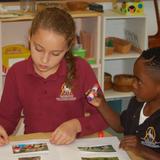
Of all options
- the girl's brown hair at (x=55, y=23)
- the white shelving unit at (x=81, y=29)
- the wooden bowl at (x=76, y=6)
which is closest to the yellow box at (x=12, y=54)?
the white shelving unit at (x=81, y=29)

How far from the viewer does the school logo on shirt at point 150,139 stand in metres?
1.48

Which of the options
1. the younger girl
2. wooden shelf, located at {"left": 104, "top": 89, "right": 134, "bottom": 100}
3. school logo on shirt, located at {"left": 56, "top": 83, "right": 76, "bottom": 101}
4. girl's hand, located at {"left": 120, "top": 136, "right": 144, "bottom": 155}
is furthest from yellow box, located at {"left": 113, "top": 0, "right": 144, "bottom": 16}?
girl's hand, located at {"left": 120, "top": 136, "right": 144, "bottom": 155}

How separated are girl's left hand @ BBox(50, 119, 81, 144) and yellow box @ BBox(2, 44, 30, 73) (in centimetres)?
144

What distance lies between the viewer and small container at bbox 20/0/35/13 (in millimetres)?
2988

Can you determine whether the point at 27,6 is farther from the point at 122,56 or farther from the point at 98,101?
the point at 98,101

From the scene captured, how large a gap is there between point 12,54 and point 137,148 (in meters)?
1.76

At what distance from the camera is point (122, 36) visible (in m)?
3.59

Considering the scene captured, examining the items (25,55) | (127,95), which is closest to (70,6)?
(25,55)

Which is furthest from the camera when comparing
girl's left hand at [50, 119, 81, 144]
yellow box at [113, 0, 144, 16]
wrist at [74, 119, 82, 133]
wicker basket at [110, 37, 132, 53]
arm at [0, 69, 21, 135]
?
wicker basket at [110, 37, 132, 53]

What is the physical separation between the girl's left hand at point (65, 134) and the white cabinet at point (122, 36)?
161 centimetres

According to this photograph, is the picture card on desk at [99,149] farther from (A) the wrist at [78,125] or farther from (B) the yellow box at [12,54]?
(B) the yellow box at [12,54]

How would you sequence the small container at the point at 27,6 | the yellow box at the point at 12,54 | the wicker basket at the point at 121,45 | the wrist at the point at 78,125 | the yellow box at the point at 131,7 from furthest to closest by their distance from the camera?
the wicker basket at the point at 121,45 < the yellow box at the point at 131,7 < the small container at the point at 27,6 < the yellow box at the point at 12,54 < the wrist at the point at 78,125

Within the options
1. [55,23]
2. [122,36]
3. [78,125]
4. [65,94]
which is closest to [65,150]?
[78,125]

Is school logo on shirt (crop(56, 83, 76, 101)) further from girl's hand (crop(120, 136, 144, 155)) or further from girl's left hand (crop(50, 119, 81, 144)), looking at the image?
girl's hand (crop(120, 136, 144, 155))
